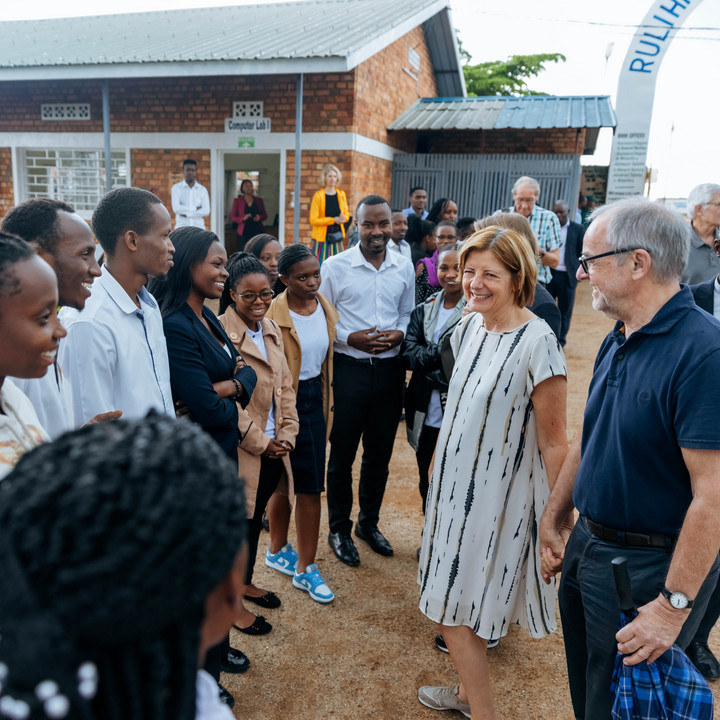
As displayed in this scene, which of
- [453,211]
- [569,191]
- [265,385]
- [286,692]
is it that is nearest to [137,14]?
[569,191]

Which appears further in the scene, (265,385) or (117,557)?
(265,385)

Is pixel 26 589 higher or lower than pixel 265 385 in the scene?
higher

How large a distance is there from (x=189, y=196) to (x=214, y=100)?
1771mm

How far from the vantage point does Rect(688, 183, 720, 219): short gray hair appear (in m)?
4.07

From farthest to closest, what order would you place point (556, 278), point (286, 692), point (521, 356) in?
point (556, 278)
point (286, 692)
point (521, 356)

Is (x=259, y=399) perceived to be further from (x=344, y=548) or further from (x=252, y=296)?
(x=344, y=548)

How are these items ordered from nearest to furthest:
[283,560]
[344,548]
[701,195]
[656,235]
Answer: [656,235] → [283,560] → [344,548] → [701,195]

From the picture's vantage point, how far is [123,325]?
2146 millimetres

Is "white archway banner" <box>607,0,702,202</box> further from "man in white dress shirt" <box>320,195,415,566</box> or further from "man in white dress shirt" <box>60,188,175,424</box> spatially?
"man in white dress shirt" <box>60,188,175,424</box>

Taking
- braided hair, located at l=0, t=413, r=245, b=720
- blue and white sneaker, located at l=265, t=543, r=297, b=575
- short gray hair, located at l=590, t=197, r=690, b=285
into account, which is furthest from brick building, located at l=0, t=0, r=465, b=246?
braided hair, located at l=0, t=413, r=245, b=720

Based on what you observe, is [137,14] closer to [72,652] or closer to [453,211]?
[453,211]

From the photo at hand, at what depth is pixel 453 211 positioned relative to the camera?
23.1 feet

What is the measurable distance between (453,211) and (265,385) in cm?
466

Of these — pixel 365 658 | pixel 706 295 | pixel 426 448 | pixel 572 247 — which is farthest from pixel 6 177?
pixel 706 295
